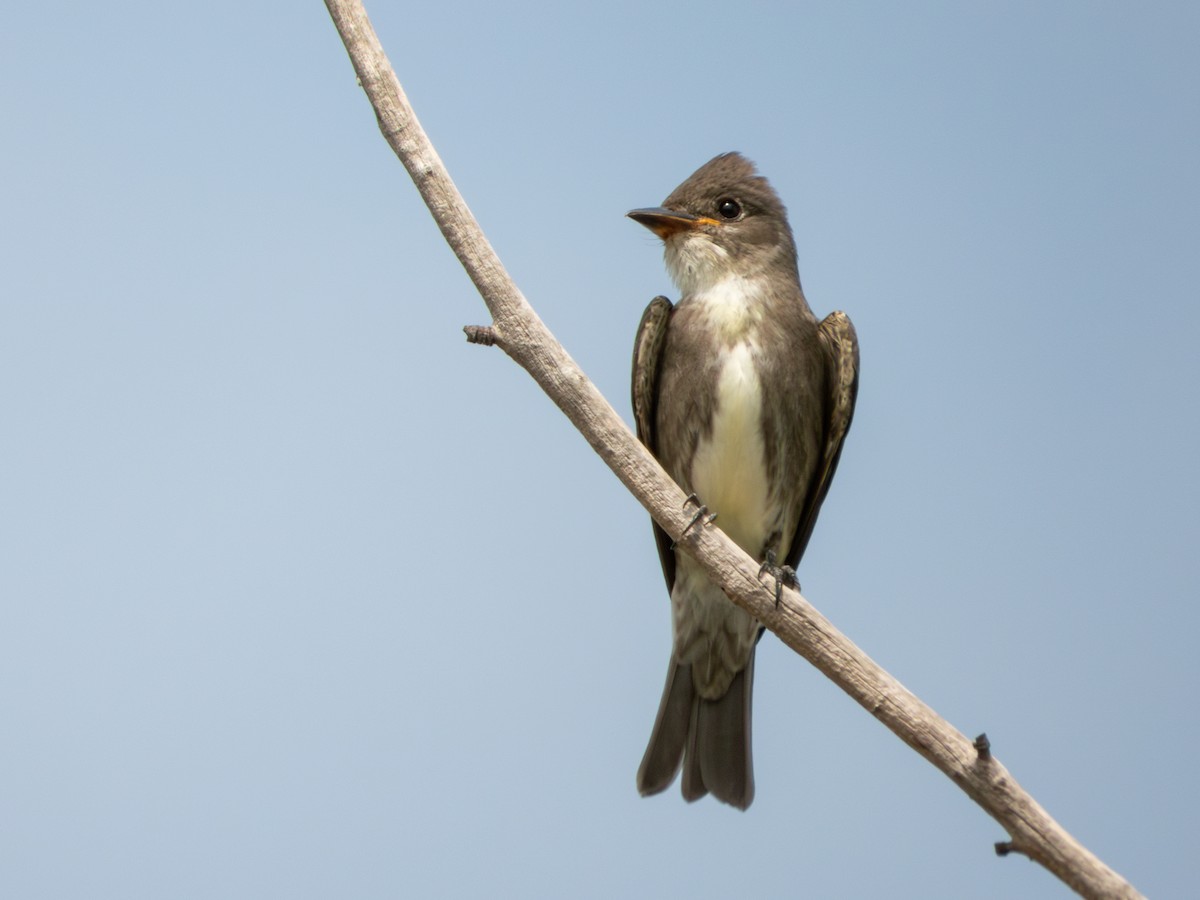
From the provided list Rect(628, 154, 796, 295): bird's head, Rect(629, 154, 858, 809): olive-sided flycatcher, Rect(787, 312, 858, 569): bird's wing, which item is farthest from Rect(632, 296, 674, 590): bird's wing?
Rect(787, 312, 858, 569): bird's wing

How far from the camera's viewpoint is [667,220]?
21.3 ft

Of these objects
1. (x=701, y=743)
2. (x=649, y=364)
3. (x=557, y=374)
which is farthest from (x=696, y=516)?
(x=701, y=743)

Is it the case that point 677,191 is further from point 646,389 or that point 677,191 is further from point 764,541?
point 764,541

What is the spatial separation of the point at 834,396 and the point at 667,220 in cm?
108

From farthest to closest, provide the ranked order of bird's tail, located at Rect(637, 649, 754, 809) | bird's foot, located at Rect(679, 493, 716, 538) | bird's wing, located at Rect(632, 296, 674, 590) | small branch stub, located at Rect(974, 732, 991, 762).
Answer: bird's wing, located at Rect(632, 296, 674, 590)
bird's tail, located at Rect(637, 649, 754, 809)
bird's foot, located at Rect(679, 493, 716, 538)
small branch stub, located at Rect(974, 732, 991, 762)

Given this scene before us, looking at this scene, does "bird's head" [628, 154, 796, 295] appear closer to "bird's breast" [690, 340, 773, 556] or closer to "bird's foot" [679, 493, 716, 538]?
"bird's breast" [690, 340, 773, 556]

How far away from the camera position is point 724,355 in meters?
6.21

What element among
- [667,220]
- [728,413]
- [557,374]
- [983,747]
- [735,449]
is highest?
[667,220]

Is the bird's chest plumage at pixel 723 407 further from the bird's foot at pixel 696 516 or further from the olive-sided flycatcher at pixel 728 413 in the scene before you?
the bird's foot at pixel 696 516

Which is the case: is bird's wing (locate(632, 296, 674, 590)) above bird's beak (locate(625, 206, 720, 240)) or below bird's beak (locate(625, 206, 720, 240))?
below

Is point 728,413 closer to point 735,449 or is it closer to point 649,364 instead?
point 735,449

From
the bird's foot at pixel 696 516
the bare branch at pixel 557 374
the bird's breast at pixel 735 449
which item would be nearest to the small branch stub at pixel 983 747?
the bare branch at pixel 557 374

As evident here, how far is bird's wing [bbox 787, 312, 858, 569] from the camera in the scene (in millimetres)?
6414

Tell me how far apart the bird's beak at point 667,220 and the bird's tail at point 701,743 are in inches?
78.0
